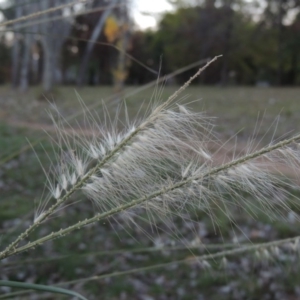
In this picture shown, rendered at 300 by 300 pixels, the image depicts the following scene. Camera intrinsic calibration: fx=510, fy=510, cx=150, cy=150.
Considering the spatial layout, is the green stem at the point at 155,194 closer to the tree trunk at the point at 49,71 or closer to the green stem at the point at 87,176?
the green stem at the point at 87,176

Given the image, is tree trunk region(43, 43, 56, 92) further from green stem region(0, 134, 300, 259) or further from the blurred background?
green stem region(0, 134, 300, 259)

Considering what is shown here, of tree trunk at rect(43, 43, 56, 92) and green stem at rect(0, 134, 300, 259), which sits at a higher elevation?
green stem at rect(0, 134, 300, 259)

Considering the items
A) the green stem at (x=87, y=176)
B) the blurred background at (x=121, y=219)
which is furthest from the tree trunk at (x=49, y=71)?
the green stem at (x=87, y=176)

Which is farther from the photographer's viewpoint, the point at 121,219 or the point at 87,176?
the point at 121,219

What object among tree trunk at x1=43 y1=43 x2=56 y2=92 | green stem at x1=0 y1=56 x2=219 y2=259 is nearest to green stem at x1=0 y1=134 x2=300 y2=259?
green stem at x1=0 y1=56 x2=219 y2=259

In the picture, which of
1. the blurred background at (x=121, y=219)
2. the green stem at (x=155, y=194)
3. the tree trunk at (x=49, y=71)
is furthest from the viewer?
the tree trunk at (x=49, y=71)

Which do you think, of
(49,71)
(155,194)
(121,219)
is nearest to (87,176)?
(155,194)

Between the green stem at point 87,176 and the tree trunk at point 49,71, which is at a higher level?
the green stem at point 87,176

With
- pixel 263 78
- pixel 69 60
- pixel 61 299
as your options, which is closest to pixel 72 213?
pixel 61 299

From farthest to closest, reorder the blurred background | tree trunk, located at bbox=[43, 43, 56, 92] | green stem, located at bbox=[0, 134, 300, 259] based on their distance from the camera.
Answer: tree trunk, located at bbox=[43, 43, 56, 92]
the blurred background
green stem, located at bbox=[0, 134, 300, 259]

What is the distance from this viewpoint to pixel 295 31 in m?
31.5

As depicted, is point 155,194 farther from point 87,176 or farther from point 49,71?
point 49,71

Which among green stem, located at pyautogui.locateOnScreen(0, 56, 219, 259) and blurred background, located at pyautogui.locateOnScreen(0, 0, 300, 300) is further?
blurred background, located at pyautogui.locateOnScreen(0, 0, 300, 300)

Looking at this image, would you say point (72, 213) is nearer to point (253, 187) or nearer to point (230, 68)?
point (253, 187)
